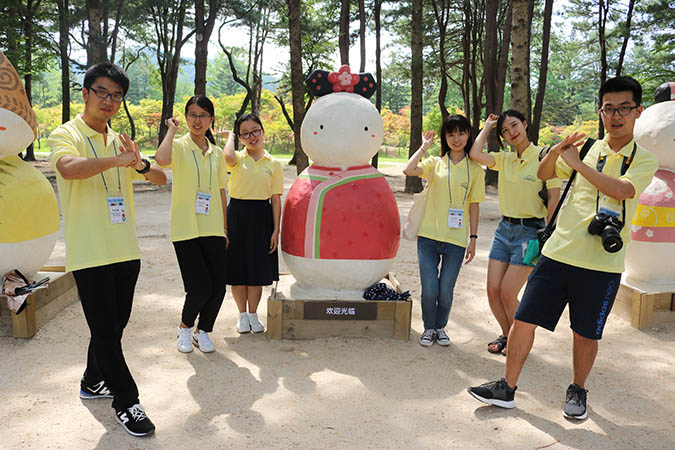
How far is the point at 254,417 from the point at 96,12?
13612mm

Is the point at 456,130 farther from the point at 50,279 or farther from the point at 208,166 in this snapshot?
the point at 50,279

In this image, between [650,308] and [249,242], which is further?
[650,308]

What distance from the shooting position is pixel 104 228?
2693 mm

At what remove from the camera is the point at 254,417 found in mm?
3037

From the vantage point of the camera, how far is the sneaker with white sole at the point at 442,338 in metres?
4.20

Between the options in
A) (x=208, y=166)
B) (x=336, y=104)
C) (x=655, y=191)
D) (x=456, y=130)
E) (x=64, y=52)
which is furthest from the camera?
(x=64, y=52)

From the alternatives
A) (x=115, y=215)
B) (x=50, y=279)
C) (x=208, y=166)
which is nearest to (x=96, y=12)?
(x=50, y=279)

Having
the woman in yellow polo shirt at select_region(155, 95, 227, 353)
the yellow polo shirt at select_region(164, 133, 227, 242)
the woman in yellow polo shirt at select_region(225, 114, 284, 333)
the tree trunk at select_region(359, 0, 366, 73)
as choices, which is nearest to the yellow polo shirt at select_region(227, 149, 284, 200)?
the woman in yellow polo shirt at select_region(225, 114, 284, 333)

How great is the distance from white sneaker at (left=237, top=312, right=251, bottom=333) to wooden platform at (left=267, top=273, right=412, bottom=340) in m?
0.27

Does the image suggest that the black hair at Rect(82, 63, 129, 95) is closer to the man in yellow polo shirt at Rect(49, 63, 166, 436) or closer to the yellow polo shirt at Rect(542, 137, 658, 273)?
the man in yellow polo shirt at Rect(49, 63, 166, 436)

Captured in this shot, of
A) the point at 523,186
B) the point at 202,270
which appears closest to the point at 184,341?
the point at 202,270

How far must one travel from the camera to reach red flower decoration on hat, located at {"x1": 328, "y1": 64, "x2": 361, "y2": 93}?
450 cm

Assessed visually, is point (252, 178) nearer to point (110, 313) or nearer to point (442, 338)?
point (110, 313)

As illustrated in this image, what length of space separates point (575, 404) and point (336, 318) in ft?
6.08
